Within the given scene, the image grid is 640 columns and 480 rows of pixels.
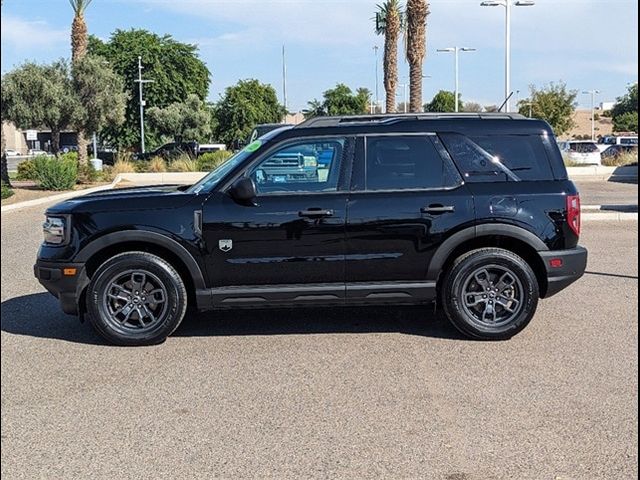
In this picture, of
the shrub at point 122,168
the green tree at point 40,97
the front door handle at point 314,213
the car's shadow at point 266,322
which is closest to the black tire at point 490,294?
the car's shadow at point 266,322

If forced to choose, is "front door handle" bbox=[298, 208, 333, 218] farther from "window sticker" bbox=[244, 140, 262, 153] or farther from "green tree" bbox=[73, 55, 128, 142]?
"green tree" bbox=[73, 55, 128, 142]

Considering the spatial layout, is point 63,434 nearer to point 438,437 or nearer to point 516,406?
point 438,437

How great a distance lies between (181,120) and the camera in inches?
2106

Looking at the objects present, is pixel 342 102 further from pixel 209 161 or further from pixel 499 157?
pixel 499 157

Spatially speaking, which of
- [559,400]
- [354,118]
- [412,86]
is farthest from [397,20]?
[559,400]

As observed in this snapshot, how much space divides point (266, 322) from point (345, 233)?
1302 millimetres

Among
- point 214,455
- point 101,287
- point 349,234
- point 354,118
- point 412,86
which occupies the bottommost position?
point 214,455

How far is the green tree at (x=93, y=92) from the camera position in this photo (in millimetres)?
26828

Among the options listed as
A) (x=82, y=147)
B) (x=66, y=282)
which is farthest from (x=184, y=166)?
(x=66, y=282)

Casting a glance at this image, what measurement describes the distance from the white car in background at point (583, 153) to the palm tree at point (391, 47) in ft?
30.8

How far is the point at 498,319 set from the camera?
5.98 metres

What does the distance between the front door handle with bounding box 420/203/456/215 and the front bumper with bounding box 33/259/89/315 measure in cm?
282

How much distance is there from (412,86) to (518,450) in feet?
96.5

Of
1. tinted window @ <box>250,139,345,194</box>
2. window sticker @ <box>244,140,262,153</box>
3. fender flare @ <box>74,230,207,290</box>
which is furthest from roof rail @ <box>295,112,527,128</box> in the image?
fender flare @ <box>74,230,207,290</box>
